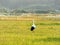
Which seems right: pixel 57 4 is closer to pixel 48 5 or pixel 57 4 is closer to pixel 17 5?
pixel 48 5

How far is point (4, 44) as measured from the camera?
61.4 feet

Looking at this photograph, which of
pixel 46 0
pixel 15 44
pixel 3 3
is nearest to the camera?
pixel 15 44

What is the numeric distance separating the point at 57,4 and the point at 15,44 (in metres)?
166

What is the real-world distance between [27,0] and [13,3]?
448 inches

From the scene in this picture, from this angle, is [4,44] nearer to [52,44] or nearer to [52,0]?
[52,44]

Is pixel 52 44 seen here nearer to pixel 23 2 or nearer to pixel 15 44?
pixel 15 44

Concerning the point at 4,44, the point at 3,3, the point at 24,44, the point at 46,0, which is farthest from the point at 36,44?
the point at 46,0

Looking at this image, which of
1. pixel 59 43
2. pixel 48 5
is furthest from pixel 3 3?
pixel 59 43

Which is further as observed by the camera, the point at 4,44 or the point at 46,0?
the point at 46,0

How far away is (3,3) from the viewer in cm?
17938

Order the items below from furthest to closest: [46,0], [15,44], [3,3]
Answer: [46,0] < [3,3] < [15,44]

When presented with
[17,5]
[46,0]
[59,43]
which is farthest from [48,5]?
[59,43]

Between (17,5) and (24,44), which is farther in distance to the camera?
(17,5)

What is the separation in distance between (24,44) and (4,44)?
4.57 feet
